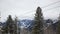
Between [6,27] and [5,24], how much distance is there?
209mm

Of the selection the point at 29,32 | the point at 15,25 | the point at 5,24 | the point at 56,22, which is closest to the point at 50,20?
the point at 56,22

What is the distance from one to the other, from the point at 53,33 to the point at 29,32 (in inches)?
58.5

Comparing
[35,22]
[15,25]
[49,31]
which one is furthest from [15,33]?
[49,31]

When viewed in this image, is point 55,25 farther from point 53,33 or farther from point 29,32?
point 29,32

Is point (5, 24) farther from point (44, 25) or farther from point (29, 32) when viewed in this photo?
point (44, 25)

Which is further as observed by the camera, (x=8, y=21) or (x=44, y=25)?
(x=8, y=21)

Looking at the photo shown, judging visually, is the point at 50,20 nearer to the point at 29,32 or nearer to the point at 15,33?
the point at 29,32

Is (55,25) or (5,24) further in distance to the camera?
(5,24)

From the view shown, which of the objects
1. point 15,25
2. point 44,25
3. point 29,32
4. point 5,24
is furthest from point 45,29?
point 5,24

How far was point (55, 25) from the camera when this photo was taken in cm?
1040

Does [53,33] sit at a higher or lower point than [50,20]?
lower

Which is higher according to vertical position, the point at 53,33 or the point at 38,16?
the point at 38,16

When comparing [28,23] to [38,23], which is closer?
[38,23]

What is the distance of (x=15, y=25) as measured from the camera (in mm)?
10938
